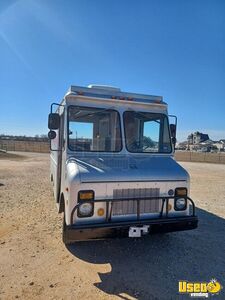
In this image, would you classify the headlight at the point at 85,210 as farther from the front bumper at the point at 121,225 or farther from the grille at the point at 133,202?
the grille at the point at 133,202

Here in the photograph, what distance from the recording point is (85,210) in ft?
13.0

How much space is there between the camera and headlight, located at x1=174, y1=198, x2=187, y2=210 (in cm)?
454

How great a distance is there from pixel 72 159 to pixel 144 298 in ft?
8.27


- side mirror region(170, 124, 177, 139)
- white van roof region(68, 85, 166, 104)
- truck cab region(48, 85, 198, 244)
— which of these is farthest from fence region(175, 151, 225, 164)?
truck cab region(48, 85, 198, 244)

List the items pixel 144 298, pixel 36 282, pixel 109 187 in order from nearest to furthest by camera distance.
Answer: pixel 144 298 → pixel 36 282 → pixel 109 187

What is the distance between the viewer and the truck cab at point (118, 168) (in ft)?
13.0

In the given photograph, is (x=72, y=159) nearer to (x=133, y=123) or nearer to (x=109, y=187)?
(x=109, y=187)

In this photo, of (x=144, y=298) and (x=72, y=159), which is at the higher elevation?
(x=72, y=159)

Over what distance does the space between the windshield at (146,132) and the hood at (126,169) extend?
0.34 metres

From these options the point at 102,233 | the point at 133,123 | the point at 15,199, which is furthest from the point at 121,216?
the point at 15,199

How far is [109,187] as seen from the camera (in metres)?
4.12

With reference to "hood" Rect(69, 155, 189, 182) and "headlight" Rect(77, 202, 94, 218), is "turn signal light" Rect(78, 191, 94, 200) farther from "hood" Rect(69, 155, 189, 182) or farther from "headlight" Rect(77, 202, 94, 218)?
"hood" Rect(69, 155, 189, 182)

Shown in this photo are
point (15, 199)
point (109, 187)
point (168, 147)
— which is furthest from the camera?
point (15, 199)

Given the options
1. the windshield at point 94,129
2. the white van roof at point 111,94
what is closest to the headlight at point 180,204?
the windshield at point 94,129
